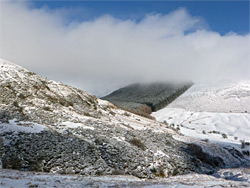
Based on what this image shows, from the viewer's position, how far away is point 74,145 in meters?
21.0

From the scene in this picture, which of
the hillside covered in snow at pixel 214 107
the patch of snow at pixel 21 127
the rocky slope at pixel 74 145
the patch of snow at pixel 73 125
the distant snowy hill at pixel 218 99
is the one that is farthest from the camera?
the distant snowy hill at pixel 218 99

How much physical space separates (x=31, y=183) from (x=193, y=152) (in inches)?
913

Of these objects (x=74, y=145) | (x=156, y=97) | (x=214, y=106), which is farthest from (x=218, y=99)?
(x=74, y=145)

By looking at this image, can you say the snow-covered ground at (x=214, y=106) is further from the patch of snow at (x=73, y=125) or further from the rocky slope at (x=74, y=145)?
the patch of snow at (x=73, y=125)

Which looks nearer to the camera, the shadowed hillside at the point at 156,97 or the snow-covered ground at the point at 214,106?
the snow-covered ground at the point at 214,106

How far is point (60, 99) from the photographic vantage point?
3666 cm

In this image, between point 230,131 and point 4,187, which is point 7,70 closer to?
point 4,187

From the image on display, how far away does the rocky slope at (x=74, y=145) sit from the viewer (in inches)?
726

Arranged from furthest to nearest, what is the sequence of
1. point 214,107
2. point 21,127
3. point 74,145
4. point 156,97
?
point 156,97, point 214,107, point 21,127, point 74,145

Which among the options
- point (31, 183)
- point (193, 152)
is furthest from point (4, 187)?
point (193, 152)

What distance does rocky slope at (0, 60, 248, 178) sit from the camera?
18438mm

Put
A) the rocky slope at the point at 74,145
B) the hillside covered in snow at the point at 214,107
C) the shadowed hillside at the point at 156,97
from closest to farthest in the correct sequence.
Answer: the rocky slope at the point at 74,145 → the hillside covered in snow at the point at 214,107 → the shadowed hillside at the point at 156,97

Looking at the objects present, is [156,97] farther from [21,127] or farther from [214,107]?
[21,127]

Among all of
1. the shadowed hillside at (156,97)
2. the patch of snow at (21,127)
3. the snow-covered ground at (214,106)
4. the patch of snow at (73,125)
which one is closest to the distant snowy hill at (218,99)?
the snow-covered ground at (214,106)
